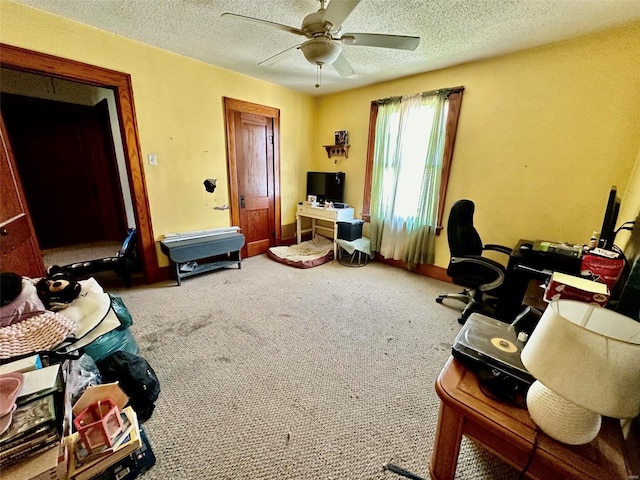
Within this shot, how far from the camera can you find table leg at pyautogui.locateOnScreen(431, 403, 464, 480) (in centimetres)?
90

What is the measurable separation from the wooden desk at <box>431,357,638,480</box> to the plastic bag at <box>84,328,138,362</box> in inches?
69.8

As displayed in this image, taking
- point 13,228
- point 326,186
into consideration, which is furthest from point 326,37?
point 13,228

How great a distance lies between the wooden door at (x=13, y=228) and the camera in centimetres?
179

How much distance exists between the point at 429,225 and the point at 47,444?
3450mm

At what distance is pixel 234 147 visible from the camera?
3418mm

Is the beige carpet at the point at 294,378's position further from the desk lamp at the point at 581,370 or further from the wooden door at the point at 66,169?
the wooden door at the point at 66,169

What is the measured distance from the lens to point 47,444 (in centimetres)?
88

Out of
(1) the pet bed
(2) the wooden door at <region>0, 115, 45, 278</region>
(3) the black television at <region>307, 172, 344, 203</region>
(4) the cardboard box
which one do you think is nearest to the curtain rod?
(3) the black television at <region>307, 172, 344, 203</region>

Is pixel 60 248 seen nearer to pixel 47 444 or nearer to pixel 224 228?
pixel 224 228

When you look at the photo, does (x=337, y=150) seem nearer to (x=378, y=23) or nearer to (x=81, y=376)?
(x=378, y=23)

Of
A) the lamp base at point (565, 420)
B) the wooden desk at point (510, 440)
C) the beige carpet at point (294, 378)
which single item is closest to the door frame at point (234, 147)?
the beige carpet at point (294, 378)

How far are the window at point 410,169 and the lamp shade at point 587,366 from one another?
2655 mm

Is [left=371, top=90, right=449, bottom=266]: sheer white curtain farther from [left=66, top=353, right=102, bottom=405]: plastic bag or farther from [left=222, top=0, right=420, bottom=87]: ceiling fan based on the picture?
[left=66, top=353, right=102, bottom=405]: plastic bag

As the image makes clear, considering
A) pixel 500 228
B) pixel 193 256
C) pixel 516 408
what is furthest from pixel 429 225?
pixel 193 256
